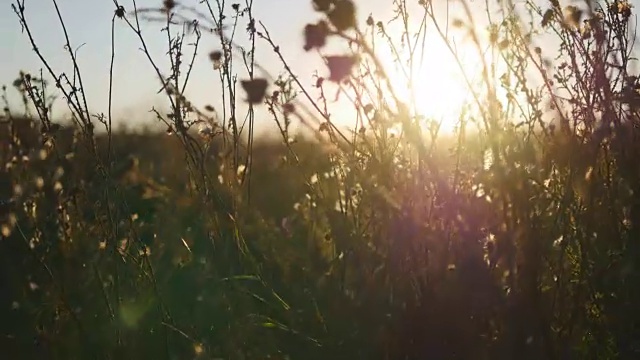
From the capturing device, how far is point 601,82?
2.49m

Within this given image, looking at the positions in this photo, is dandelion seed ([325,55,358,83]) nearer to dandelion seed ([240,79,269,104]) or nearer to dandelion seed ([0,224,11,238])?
dandelion seed ([240,79,269,104])

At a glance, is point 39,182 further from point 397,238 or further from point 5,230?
point 397,238

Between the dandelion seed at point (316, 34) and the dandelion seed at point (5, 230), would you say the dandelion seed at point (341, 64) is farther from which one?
the dandelion seed at point (5, 230)

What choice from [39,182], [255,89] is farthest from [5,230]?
[255,89]

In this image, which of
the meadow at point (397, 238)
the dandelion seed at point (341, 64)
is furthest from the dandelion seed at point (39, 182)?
the dandelion seed at point (341, 64)

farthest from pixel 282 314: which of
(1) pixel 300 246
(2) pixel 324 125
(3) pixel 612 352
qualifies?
(3) pixel 612 352

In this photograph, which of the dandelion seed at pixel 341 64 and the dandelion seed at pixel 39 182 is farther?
the dandelion seed at pixel 39 182

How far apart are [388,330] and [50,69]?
1.22 meters

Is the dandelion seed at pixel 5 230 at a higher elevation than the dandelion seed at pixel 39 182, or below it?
below

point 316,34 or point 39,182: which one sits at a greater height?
point 316,34

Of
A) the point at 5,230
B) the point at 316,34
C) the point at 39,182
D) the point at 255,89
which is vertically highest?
the point at 316,34

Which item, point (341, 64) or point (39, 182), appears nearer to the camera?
point (341, 64)

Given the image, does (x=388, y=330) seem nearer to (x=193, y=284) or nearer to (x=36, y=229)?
(x=193, y=284)

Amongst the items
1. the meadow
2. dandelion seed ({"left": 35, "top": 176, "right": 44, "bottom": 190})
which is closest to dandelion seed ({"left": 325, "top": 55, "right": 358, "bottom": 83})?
the meadow
